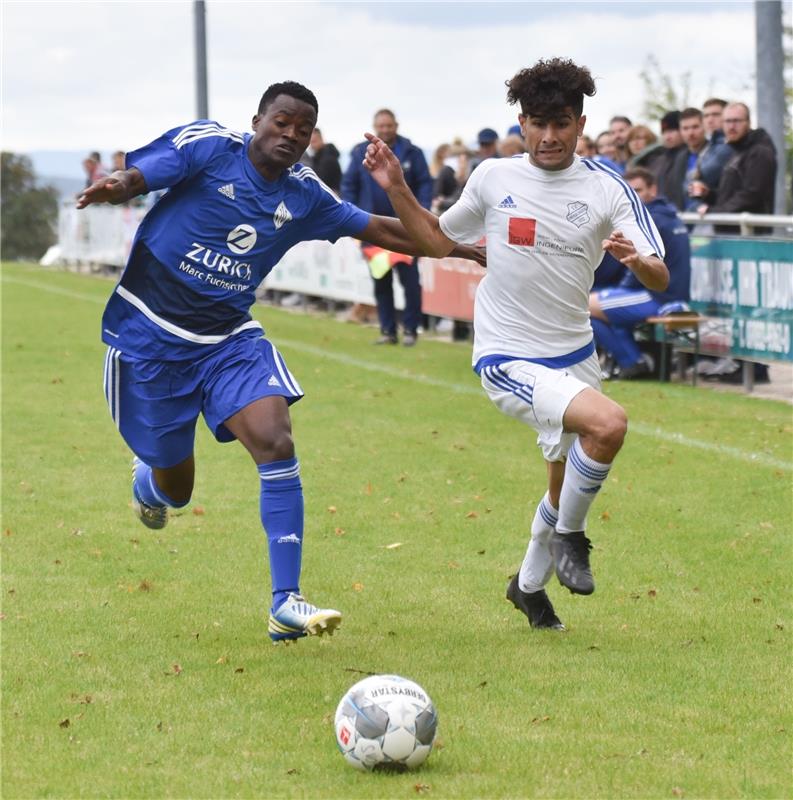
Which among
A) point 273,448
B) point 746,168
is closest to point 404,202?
point 273,448

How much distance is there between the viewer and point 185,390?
6.85 meters

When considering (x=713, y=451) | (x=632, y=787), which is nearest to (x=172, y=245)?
(x=632, y=787)

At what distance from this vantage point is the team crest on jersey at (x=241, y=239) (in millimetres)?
6699

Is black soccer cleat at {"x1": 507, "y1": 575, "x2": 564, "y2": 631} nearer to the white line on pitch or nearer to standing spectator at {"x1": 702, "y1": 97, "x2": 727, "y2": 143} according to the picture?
the white line on pitch

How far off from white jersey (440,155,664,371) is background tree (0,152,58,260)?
66.8 m

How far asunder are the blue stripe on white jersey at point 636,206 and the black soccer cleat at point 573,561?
1234mm

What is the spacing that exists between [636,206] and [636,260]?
1.35ft

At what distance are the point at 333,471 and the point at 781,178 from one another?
6.99 metres

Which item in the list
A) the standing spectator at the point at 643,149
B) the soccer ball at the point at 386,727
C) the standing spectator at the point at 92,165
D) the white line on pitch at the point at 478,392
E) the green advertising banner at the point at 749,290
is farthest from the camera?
the standing spectator at the point at 92,165

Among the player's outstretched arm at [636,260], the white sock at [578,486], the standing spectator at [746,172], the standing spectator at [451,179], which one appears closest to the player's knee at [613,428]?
the white sock at [578,486]

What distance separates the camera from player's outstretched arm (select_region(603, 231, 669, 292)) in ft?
20.1

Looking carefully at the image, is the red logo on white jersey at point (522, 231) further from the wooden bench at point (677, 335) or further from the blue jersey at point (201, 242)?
the wooden bench at point (677, 335)

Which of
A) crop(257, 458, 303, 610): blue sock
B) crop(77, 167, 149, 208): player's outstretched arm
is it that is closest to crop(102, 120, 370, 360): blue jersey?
crop(77, 167, 149, 208): player's outstretched arm

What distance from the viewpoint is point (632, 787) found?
4688mm
